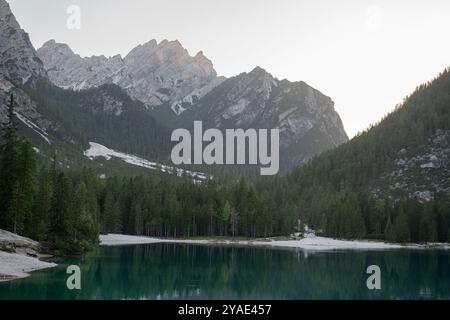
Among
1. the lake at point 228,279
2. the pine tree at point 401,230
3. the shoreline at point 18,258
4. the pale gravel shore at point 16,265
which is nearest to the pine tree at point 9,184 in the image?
the shoreline at point 18,258

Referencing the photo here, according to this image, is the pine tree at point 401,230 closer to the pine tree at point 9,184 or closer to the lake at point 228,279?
the lake at point 228,279

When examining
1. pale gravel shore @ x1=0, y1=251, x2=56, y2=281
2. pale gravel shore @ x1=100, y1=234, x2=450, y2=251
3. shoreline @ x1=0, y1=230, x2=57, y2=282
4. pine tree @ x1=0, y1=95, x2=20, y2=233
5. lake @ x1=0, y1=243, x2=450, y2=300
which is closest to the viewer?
lake @ x1=0, y1=243, x2=450, y2=300

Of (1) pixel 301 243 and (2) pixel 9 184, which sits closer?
(2) pixel 9 184

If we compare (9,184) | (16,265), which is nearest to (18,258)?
(16,265)

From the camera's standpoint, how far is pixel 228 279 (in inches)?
2506

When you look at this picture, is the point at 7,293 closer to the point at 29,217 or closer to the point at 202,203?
the point at 29,217

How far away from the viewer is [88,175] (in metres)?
151

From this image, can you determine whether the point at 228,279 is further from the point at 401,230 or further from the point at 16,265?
the point at 401,230

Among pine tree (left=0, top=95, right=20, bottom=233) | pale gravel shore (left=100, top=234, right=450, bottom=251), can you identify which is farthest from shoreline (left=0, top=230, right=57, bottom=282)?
pale gravel shore (left=100, top=234, right=450, bottom=251)

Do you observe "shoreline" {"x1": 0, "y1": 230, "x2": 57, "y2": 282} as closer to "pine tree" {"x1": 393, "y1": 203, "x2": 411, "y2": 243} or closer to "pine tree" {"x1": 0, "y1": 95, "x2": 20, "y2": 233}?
"pine tree" {"x1": 0, "y1": 95, "x2": 20, "y2": 233}

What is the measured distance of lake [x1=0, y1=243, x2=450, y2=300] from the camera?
49.1m

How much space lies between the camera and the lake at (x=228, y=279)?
4912 cm

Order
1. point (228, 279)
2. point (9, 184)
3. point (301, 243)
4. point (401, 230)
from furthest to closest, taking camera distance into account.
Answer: point (401, 230) → point (301, 243) → point (9, 184) → point (228, 279)
